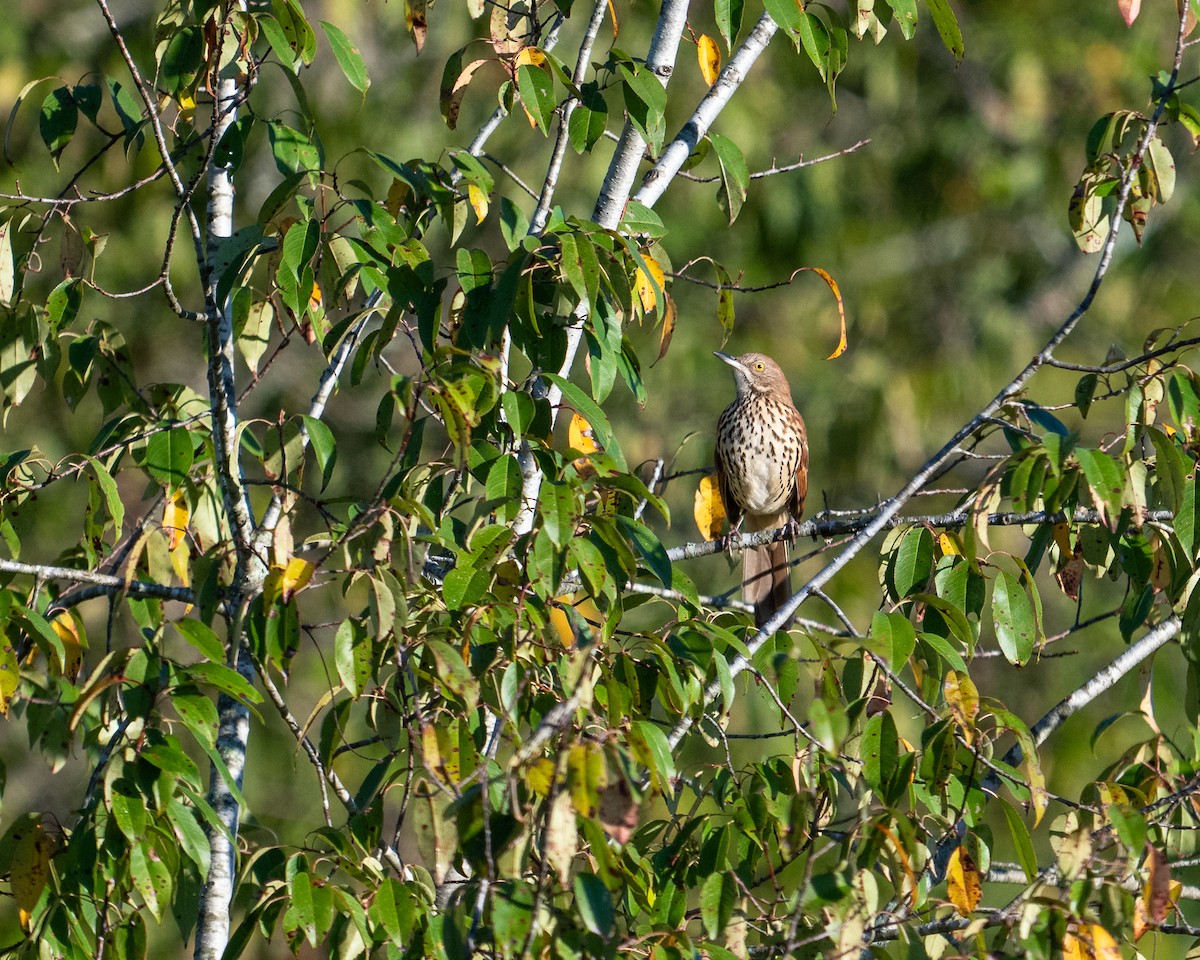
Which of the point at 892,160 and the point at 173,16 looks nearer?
the point at 173,16

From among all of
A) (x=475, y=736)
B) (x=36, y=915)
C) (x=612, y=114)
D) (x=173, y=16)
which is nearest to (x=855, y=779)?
(x=475, y=736)

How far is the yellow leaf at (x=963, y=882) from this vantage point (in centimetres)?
235

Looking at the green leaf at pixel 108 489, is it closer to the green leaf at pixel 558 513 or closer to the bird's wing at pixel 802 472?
the green leaf at pixel 558 513

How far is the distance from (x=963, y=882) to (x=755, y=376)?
376 centimetres

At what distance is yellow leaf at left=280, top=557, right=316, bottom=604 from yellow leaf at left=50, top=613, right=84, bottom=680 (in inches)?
32.2

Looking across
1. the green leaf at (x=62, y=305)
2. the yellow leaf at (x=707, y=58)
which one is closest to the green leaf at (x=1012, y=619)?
the yellow leaf at (x=707, y=58)

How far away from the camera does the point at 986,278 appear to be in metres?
10.9

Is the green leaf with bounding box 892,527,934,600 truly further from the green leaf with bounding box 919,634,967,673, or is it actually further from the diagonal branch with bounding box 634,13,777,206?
the diagonal branch with bounding box 634,13,777,206

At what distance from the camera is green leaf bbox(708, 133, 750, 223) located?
10.6 feet

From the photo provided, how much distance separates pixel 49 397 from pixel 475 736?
689 cm

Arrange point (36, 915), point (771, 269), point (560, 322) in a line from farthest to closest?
point (771, 269)
point (560, 322)
point (36, 915)

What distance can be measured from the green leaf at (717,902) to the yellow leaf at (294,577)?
2.52 feet

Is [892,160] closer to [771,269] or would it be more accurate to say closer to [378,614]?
[771,269]

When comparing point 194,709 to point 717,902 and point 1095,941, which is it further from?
point 1095,941
